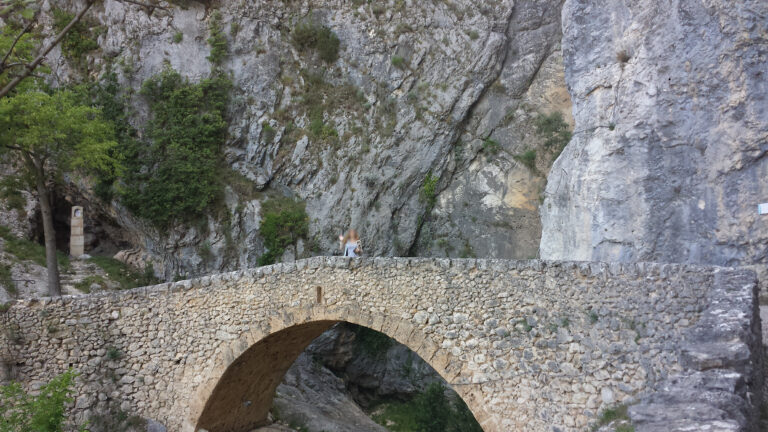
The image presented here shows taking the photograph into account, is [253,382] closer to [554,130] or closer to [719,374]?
[719,374]

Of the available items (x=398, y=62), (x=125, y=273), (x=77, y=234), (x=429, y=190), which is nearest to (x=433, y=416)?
(x=429, y=190)

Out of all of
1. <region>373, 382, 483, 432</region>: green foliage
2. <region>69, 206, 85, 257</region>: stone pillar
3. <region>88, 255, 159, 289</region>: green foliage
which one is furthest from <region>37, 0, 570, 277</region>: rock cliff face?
<region>373, 382, 483, 432</region>: green foliage

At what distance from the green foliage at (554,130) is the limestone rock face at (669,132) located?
8.28ft

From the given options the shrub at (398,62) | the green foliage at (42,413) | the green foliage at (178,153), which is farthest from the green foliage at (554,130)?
the green foliage at (42,413)

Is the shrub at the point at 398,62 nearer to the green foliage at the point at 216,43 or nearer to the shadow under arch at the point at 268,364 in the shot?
the green foliage at the point at 216,43

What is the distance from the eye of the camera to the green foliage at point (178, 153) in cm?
1894

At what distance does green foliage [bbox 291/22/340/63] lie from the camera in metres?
20.5

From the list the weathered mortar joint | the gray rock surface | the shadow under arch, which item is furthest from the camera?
the gray rock surface

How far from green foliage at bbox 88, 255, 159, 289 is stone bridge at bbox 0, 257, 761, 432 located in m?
8.18

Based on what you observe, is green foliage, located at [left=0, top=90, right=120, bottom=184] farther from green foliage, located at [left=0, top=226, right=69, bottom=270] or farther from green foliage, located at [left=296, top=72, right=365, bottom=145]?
green foliage, located at [left=296, top=72, right=365, bottom=145]

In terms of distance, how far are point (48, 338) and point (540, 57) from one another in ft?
53.5

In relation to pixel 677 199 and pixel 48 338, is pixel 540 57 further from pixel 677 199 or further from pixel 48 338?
pixel 48 338

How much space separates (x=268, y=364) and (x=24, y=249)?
10624 mm

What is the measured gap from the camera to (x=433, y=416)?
16953 mm
